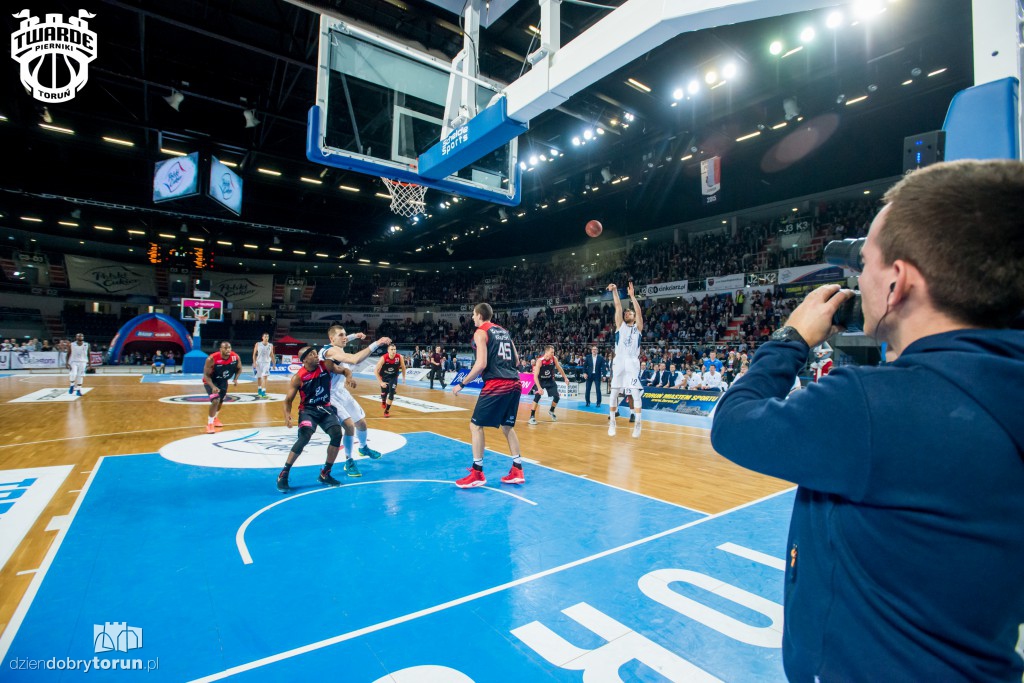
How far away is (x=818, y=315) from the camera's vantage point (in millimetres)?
1163

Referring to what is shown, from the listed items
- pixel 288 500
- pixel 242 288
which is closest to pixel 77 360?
pixel 288 500

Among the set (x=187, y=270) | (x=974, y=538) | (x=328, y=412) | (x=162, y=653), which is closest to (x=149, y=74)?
(x=328, y=412)

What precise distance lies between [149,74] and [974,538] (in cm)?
1819

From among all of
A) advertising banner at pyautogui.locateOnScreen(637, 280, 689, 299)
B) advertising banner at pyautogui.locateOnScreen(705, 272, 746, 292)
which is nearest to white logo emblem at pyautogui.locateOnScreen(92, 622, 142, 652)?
advertising banner at pyautogui.locateOnScreen(705, 272, 746, 292)

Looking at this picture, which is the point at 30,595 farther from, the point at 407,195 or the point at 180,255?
the point at 180,255

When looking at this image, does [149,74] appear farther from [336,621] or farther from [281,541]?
[336,621]

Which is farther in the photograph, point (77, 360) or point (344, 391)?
point (77, 360)

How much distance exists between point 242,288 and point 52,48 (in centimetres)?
3178

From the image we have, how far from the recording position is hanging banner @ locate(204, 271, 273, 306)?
128 ft

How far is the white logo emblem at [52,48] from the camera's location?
1011 cm

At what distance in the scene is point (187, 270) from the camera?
38.0 metres

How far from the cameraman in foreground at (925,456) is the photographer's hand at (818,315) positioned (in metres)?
0.14

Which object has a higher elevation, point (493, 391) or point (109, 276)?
point (109, 276)

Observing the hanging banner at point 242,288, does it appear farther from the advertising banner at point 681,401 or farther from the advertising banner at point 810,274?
the advertising banner at point 810,274
